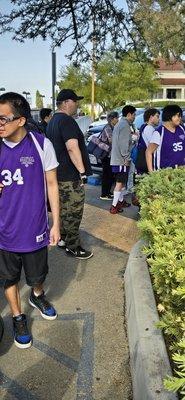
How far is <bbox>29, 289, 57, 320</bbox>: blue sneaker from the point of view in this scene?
160 inches

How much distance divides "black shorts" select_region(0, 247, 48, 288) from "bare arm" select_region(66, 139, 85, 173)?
166 centimetres

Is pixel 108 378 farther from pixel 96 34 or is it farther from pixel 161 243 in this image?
pixel 96 34

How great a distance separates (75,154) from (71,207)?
59 cm

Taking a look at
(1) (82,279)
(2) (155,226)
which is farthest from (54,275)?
(2) (155,226)

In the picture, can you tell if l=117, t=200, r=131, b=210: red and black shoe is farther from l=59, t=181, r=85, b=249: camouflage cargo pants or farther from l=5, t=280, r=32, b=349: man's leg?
l=5, t=280, r=32, b=349: man's leg

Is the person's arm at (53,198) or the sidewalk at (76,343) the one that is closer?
the sidewalk at (76,343)

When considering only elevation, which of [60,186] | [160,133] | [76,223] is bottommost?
[76,223]

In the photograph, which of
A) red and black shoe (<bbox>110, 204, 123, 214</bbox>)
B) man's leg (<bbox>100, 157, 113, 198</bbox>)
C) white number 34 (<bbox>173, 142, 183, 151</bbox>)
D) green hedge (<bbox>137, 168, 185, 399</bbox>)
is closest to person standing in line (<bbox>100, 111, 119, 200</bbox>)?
man's leg (<bbox>100, 157, 113, 198</bbox>)

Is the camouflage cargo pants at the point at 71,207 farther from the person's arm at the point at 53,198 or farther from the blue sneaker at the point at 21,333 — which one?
the blue sneaker at the point at 21,333

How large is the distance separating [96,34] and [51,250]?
4788 millimetres

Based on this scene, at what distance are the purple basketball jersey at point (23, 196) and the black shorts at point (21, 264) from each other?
3.2 inches

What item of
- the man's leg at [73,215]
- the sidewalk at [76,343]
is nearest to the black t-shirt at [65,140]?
the man's leg at [73,215]

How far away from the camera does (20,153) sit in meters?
3.41

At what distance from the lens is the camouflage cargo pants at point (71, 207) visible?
5.38 metres
